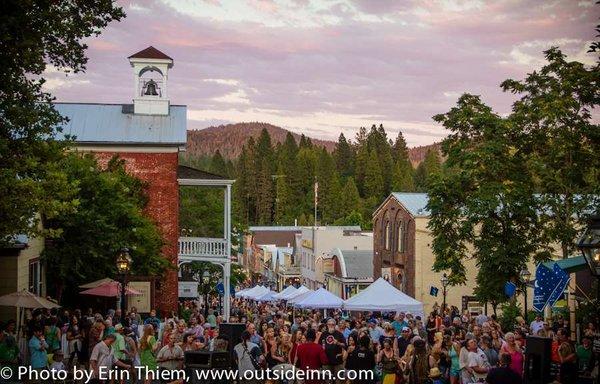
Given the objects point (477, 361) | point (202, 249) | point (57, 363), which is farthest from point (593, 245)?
point (202, 249)

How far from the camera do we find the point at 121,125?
157ft

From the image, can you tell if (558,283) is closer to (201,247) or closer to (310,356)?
(310,356)

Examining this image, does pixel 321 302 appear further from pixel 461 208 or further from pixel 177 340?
pixel 177 340

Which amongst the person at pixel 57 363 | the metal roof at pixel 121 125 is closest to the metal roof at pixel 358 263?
the metal roof at pixel 121 125

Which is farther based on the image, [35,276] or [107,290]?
[107,290]

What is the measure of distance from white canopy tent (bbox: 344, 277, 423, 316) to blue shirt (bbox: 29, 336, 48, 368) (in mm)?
14399

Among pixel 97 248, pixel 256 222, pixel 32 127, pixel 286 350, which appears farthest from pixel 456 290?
pixel 256 222

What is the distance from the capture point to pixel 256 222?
193625 millimetres

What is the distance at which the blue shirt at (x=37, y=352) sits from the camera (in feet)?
63.3

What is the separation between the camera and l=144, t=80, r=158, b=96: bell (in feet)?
161

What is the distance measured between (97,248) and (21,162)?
14668mm

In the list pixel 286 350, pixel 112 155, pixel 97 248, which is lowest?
pixel 286 350

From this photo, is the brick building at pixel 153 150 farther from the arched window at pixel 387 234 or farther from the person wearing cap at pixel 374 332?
the arched window at pixel 387 234

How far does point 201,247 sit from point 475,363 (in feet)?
101
